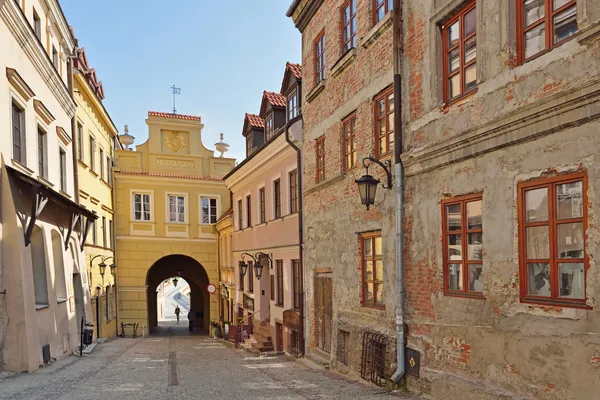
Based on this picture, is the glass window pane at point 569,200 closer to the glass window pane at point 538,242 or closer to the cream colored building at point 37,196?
the glass window pane at point 538,242

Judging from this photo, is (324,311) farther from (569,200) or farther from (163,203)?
(163,203)

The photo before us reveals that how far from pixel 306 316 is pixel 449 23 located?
8745 millimetres

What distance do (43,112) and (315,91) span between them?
7.56 meters

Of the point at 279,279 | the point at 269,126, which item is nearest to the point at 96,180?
the point at 269,126

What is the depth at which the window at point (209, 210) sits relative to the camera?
91.0 ft

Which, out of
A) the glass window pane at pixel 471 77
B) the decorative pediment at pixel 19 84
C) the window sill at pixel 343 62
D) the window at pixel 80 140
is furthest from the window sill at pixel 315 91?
the window at pixel 80 140

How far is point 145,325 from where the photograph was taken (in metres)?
26.1

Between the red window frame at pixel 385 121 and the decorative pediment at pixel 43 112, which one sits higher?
the decorative pediment at pixel 43 112

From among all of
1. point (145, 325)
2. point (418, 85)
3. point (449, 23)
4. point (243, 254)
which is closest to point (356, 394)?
point (418, 85)

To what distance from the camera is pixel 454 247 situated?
7.07 metres

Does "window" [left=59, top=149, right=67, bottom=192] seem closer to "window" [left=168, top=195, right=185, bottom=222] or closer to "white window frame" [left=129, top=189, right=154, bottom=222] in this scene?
"white window frame" [left=129, top=189, right=154, bottom=222]

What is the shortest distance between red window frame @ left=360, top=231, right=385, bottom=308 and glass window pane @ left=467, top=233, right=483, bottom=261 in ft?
8.36

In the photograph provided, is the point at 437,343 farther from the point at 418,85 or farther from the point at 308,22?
the point at 308,22

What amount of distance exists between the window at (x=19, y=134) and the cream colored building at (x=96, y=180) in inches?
229
